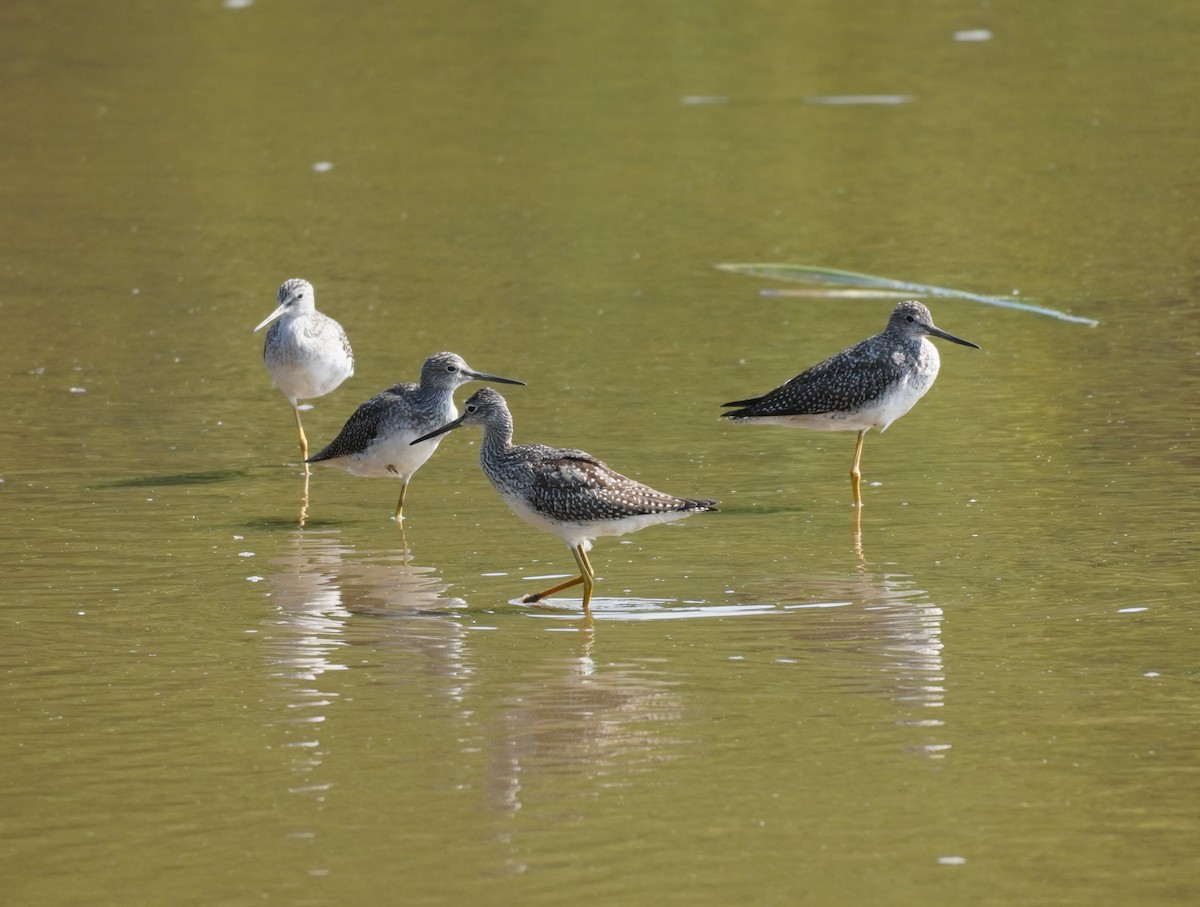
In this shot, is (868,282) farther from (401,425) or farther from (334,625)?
(334,625)

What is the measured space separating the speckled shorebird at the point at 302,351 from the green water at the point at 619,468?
42 centimetres

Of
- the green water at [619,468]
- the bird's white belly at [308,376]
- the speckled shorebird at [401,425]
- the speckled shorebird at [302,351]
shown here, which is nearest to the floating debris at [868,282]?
the green water at [619,468]

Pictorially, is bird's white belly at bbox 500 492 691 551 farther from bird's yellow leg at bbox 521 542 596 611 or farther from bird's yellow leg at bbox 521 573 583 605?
bird's yellow leg at bbox 521 573 583 605

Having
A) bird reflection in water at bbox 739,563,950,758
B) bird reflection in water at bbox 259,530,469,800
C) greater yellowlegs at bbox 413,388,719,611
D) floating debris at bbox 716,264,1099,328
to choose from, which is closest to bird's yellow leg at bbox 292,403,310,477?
bird reflection in water at bbox 259,530,469,800

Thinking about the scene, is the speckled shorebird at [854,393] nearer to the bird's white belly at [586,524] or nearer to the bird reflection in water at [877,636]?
the bird reflection in water at [877,636]

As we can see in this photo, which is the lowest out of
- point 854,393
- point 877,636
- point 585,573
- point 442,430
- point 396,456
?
point 877,636

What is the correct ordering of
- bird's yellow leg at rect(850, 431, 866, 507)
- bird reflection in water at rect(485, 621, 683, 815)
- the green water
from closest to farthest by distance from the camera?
the green water → bird reflection in water at rect(485, 621, 683, 815) → bird's yellow leg at rect(850, 431, 866, 507)

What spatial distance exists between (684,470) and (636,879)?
5702mm

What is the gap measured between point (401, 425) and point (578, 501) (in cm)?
215

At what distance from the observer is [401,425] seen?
11.9 m

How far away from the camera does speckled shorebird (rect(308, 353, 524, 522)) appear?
38.9 feet

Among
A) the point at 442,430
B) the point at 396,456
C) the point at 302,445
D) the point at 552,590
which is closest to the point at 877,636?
the point at 552,590

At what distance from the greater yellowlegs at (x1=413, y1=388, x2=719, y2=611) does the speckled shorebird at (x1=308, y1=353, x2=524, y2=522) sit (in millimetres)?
1506

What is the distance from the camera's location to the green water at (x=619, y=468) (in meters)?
7.15
